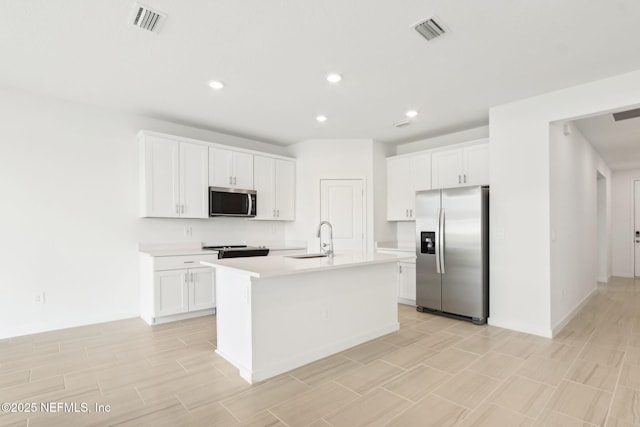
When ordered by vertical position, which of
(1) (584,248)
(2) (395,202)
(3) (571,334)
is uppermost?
(2) (395,202)

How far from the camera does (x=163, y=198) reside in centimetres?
427

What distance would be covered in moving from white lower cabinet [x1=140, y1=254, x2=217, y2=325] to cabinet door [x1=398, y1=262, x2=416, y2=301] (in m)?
2.79

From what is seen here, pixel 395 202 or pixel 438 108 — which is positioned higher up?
pixel 438 108

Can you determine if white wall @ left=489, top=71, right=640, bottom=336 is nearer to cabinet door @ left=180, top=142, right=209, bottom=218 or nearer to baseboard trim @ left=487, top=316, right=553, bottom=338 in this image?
baseboard trim @ left=487, top=316, right=553, bottom=338

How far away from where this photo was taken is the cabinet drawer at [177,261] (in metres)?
3.98

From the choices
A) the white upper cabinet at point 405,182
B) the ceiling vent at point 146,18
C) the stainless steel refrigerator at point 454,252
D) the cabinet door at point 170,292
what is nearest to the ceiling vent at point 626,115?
the stainless steel refrigerator at point 454,252

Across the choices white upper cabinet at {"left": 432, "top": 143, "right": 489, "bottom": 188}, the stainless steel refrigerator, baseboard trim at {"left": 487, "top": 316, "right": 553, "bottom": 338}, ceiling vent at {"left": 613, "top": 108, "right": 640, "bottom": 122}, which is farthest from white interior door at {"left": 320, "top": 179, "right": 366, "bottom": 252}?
ceiling vent at {"left": 613, "top": 108, "right": 640, "bottom": 122}

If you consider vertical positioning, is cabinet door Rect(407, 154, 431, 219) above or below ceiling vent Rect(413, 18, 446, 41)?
below

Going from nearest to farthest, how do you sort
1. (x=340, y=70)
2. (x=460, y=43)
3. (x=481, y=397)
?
(x=481, y=397) < (x=460, y=43) < (x=340, y=70)

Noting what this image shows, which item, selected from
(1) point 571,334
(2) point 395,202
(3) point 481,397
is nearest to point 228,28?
(3) point 481,397

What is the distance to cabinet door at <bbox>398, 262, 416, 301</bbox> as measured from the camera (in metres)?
4.87

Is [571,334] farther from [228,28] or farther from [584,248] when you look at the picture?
[228,28]

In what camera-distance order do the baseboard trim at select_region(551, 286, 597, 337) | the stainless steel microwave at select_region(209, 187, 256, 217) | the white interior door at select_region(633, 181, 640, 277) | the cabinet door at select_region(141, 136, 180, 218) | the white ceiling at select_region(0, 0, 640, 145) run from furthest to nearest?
the white interior door at select_region(633, 181, 640, 277) → the stainless steel microwave at select_region(209, 187, 256, 217) → the cabinet door at select_region(141, 136, 180, 218) → the baseboard trim at select_region(551, 286, 597, 337) → the white ceiling at select_region(0, 0, 640, 145)

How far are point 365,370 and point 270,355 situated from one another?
2.69ft
